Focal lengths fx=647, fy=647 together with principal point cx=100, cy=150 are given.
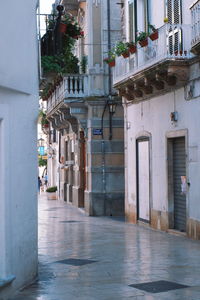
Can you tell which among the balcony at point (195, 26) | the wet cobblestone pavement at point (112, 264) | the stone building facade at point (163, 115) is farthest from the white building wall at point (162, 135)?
the balcony at point (195, 26)

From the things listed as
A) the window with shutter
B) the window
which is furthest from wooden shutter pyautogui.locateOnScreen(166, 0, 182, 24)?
the window with shutter

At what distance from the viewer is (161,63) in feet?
53.6

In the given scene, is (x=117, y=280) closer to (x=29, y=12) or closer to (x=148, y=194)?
(x=29, y=12)

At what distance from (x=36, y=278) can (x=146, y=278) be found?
5.74ft

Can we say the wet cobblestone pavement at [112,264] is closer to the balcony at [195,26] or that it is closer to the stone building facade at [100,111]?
the balcony at [195,26]

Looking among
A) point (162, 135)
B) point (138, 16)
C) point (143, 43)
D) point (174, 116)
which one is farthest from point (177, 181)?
point (138, 16)

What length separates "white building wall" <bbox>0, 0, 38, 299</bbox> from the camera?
28.8 ft

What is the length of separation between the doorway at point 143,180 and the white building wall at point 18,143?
31.7 ft

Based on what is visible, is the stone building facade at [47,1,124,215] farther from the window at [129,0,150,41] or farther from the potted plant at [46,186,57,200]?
the potted plant at [46,186,57,200]

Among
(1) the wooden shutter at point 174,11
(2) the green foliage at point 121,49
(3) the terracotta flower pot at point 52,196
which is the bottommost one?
(3) the terracotta flower pot at point 52,196

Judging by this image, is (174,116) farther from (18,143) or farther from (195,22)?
(18,143)

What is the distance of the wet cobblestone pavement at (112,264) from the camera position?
9125 millimetres

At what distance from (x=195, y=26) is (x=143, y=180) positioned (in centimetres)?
626

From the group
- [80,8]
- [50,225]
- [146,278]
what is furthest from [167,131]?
[80,8]
